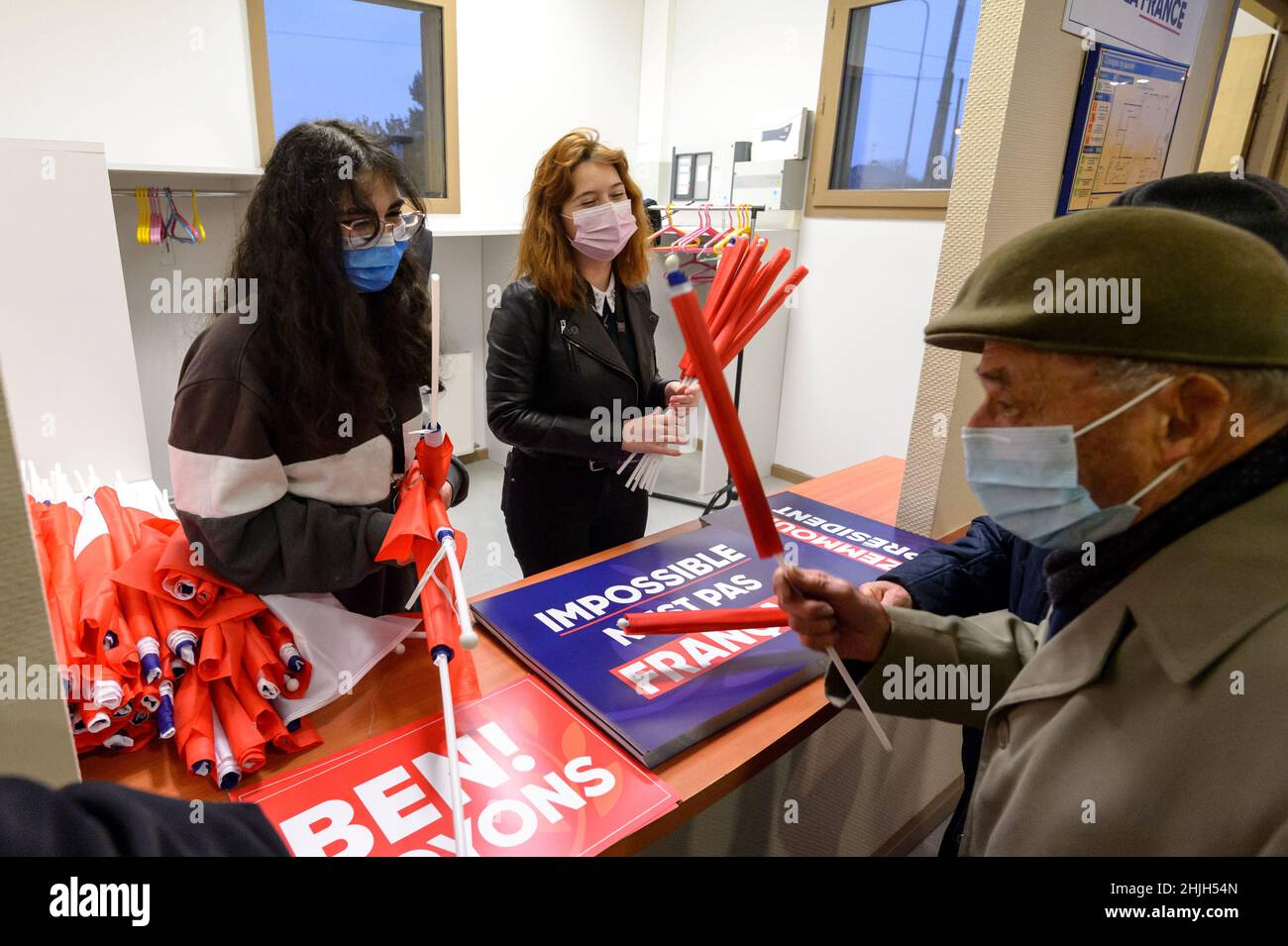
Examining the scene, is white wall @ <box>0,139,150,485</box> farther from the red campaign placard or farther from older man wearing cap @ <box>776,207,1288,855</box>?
older man wearing cap @ <box>776,207,1288,855</box>

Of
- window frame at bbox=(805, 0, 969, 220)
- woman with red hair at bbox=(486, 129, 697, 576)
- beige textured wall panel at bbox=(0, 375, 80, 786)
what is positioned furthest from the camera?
window frame at bbox=(805, 0, 969, 220)

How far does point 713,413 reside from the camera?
2.56ft

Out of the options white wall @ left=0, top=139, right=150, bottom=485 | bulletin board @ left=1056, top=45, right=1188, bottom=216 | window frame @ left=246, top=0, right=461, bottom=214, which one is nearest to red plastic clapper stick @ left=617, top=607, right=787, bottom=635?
bulletin board @ left=1056, top=45, right=1188, bottom=216

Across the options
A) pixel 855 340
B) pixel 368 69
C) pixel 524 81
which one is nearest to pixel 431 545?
pixel 855 340

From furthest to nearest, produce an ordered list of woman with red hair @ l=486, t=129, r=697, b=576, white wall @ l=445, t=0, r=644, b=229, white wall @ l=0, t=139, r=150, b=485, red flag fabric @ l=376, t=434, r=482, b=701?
white wall @ l=445, t=0, r=644, b=229 < white wall @ l=0, t=139, r=150, b=485 < woman with red hair @ l=486, t=129, r=697, b=576 < red flag fabric @ l=376, t=434, r=482, b=701

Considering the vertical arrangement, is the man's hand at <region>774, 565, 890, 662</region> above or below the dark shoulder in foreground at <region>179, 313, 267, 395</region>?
below

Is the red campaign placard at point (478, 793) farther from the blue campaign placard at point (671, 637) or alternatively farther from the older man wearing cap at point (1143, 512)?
the older man wearing cap at point (1143, 512)

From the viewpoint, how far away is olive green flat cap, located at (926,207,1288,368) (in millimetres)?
679

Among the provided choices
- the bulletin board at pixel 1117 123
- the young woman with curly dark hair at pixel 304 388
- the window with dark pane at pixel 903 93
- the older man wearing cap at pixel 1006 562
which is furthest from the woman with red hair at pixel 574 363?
the window with dark pane at pixel 903 93

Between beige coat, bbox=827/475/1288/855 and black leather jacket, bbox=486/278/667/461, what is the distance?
1210mm

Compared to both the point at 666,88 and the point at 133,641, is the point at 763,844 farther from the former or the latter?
the point at 666,88

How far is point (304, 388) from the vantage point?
3.66 ft
